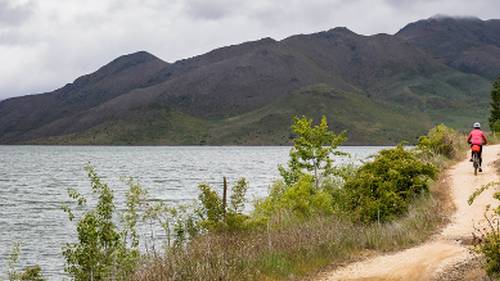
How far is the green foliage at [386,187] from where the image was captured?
21.0m

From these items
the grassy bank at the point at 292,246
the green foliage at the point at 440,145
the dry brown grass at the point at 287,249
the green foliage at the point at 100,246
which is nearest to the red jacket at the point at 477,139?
the grassy bank at the point at 292,246

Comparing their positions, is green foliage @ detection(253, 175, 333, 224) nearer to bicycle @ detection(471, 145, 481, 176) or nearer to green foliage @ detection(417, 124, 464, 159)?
bicycle @ detection(471, 145, 481, 176)

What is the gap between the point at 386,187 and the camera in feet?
72.0

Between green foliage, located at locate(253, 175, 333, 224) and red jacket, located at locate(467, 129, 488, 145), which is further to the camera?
red jacket, located at locate(467, 129, 488, 145)

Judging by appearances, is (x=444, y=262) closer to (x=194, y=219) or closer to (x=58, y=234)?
(x=194, y=219)

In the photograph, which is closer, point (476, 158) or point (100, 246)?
point (100, 246)

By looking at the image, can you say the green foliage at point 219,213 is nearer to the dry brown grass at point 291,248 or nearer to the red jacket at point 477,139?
the dry brown grass at point 291,248

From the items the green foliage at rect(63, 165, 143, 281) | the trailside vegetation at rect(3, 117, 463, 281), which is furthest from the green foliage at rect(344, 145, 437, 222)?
the green foliage at rect(63, 165, 143, 281)

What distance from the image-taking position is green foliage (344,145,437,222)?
21.0 metres

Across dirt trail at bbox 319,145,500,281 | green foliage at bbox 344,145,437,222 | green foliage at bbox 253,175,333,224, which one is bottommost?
dirt trail at bbox 319,145,500,281

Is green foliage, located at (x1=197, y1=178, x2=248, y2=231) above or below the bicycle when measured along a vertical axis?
below

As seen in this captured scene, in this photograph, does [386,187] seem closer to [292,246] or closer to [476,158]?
[292,246]

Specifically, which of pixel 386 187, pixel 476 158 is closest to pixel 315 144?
pixel 476 158

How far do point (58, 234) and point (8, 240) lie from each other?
3.15 m
